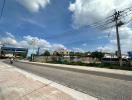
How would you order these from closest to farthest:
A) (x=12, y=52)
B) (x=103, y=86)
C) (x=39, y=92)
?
(x=39, y=92), (x=103, y=86), (x=12, y=52)

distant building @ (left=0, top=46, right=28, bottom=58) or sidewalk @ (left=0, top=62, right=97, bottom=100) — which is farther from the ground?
distant building @ (left=0, top=46, right=28, bottom=58)

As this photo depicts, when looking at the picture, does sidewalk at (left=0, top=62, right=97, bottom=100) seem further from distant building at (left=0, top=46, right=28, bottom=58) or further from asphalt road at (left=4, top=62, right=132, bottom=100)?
distant building at (left=0, top=46, right=28, bottom=58)

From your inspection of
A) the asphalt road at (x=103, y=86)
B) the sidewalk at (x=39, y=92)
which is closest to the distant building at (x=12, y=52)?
the asphalt road at (x=103, y=86)

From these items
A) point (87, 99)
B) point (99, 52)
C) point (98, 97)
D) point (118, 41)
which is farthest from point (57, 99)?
point (99, 52)

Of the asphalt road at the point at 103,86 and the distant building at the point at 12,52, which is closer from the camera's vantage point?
the asphalt road at the point at 103,86

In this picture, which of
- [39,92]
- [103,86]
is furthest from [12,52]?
[103,86]

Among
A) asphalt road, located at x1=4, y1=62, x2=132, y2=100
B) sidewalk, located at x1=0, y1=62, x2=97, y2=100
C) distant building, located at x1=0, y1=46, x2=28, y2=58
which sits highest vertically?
distant building, located at x1=0, y1=46, x2=28, y2=58

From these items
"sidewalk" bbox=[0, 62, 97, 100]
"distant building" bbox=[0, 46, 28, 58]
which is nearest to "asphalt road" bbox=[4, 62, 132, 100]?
"sidewalk" bbox=[0, 62, 97, 100]

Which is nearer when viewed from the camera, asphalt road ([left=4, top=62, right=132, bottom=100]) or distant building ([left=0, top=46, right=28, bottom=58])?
asphalt road ([left=4, top=62, right=132, bottom=100])

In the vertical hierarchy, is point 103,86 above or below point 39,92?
above

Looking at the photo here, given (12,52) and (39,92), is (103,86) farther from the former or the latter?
(12,52)

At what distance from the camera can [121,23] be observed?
2862cm

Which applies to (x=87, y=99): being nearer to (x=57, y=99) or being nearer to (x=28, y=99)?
(x=57, y=99)

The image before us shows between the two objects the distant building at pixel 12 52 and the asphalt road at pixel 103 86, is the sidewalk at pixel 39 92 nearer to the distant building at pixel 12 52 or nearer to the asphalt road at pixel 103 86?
the asphalt road at pixel 103 86
